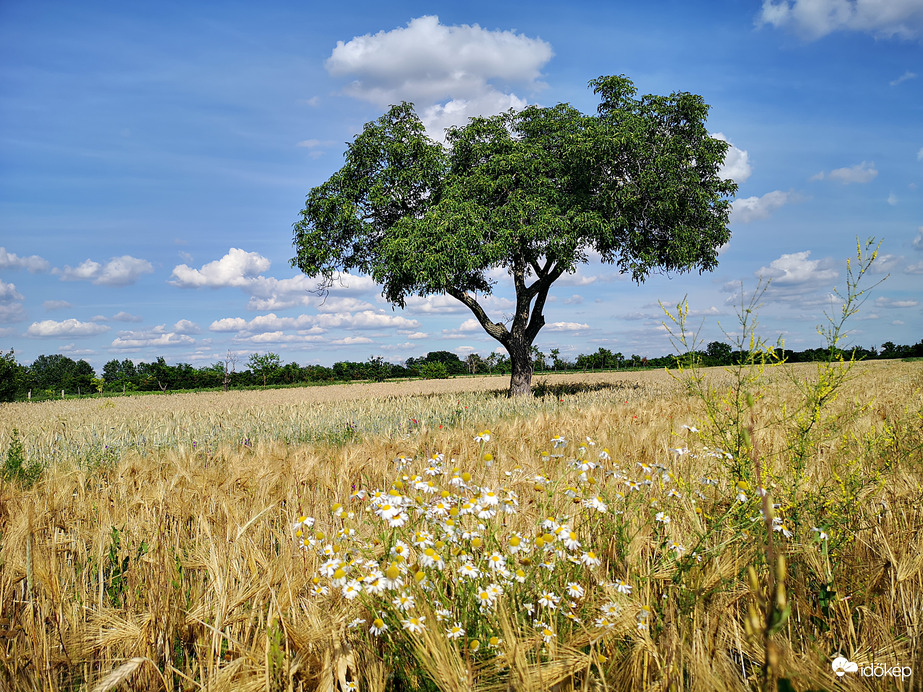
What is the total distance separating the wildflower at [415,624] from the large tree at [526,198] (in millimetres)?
13520

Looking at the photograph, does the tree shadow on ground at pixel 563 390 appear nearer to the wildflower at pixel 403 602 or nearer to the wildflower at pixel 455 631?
the wildflower at pixel 455 631

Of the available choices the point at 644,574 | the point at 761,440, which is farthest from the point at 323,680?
the point at 761,440

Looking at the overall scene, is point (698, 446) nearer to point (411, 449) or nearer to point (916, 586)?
point (916, 586)

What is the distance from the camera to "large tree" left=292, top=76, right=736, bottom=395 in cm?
1566

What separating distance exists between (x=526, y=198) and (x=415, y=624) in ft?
50.7

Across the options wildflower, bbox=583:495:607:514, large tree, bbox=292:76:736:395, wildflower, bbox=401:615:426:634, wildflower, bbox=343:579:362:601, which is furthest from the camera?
large tree, bbox=292:76:736:395

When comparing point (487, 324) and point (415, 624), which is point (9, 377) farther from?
point (415, 624)

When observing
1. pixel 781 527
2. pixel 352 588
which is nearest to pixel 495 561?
pixel 352 588

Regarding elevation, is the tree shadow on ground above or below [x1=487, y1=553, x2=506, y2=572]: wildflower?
below

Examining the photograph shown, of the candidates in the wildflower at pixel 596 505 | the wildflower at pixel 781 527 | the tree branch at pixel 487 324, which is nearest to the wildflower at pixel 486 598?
the wildflower at pixel 596 505

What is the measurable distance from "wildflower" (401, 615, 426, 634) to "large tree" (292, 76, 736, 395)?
1352 centimetres

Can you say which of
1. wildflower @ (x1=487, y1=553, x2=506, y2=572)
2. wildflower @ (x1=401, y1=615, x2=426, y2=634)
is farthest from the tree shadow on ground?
wildflower @ (x1=401, y1=615, x2=426, y2=634)

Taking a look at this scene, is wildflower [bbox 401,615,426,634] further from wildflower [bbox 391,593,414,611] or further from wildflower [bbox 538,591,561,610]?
wildflower [bbox 538,591,561,610]

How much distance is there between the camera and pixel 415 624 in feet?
5.31
